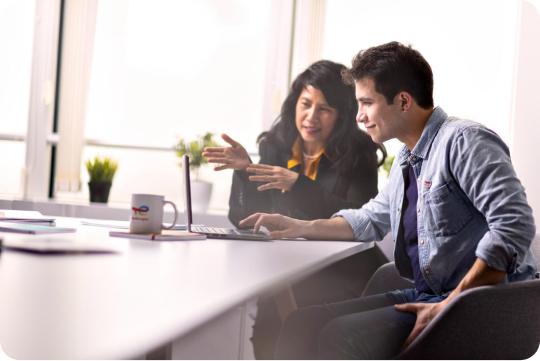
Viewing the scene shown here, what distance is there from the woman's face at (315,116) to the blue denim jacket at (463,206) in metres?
1.03

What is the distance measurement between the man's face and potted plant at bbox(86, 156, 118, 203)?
9.83ft

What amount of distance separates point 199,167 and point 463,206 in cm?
287

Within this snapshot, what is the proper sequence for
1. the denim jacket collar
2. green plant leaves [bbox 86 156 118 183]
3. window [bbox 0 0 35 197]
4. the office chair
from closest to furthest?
the office chair
the denim jacket collar
green plant leaves [bbox 86 156 118 183]
window [bbox 0 0 35 197]

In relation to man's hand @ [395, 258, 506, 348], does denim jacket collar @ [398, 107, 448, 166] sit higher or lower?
higher

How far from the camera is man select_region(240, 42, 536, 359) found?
1.61 metres

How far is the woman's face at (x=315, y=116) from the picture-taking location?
3143 millimetres

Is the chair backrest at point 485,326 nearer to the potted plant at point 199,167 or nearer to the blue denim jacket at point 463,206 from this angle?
the blue denim jacket at point 463,206

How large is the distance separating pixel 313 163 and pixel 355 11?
6.78 ft

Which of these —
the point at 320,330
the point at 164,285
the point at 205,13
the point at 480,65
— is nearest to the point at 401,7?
the point at 480,65

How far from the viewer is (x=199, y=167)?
4484 mm

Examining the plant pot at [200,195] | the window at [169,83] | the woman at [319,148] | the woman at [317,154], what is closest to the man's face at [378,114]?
the woman at [317,154]

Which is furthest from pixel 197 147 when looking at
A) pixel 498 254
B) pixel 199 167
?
pixel 498 254

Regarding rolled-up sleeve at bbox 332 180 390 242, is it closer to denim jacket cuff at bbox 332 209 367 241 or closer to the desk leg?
denim jacket cuff at bbox 332 209 367 241

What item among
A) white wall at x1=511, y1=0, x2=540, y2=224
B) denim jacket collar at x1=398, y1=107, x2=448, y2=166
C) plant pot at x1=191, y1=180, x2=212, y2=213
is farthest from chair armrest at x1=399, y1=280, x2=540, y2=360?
plant pot at x1=191, y1=180, x2=212, y2=213
